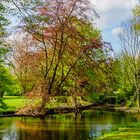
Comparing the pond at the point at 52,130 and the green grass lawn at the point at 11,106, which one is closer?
the pond at the point at 52,130

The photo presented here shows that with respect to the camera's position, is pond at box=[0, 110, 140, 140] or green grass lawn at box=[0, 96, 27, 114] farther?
green grass lawn at box=[0, 96, 27, 114]

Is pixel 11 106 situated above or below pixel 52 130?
above

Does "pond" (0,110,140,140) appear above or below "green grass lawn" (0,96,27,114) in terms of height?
below

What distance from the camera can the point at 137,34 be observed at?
59.8m

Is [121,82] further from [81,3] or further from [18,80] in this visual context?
[81,3]

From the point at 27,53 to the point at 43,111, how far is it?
609cm

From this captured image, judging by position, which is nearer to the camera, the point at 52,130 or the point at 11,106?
the point at 52,130

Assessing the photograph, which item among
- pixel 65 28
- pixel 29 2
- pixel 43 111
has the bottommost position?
pixel 43 111

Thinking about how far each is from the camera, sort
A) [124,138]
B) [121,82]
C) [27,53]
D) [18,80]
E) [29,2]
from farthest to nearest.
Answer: [18,80]
[121,82]
[27,53]
[124,138]
[29,2]

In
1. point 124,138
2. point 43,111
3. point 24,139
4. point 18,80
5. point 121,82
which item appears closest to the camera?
point 124,138

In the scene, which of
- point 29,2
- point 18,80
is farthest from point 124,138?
point 18,80

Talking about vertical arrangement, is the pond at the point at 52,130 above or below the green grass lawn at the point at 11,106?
below

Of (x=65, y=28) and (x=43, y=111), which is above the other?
(x=65, y=28)

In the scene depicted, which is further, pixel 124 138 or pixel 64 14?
pixel 64 14
